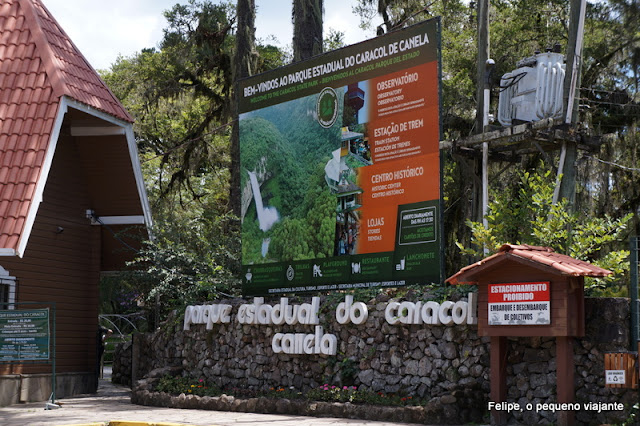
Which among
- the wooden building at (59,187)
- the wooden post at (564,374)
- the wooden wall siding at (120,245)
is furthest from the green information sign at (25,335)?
the wooden post at (564,374)

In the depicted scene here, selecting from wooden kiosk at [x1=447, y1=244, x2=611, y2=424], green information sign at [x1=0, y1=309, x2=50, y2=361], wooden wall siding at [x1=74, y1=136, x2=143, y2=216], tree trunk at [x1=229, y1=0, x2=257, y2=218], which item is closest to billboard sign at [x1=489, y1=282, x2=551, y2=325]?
wooden kiosk at [x1=447, y1=244, x2=611, y2=424]

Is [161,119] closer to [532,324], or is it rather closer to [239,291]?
[239,291]

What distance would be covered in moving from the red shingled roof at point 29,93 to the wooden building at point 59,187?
0.03 metres

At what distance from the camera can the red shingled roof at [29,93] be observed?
16875 millimetres

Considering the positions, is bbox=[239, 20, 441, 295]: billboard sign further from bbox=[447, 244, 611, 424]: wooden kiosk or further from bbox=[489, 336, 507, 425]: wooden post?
bbox=[489, 336, 507, 425]: wooden post

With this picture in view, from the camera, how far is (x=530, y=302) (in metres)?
13.4

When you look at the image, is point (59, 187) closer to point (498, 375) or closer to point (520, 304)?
point (498, 375)

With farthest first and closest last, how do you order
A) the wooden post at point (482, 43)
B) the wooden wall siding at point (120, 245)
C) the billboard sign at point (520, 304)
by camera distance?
the wooden wall siding at point (120, 245) < the wooden post at point (482, 43) < the billboard sign at point (520, 304)

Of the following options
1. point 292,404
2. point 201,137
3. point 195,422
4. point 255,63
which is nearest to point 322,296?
point 292,404

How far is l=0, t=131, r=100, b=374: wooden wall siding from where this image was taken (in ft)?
66.3

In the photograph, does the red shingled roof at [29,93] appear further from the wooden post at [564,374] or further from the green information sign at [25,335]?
the wooden post at [564,374]

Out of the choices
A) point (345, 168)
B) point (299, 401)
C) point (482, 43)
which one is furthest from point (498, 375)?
point (482, 43)

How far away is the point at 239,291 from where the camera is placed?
21281 mm

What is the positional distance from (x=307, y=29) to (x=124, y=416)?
12593 millimetres
